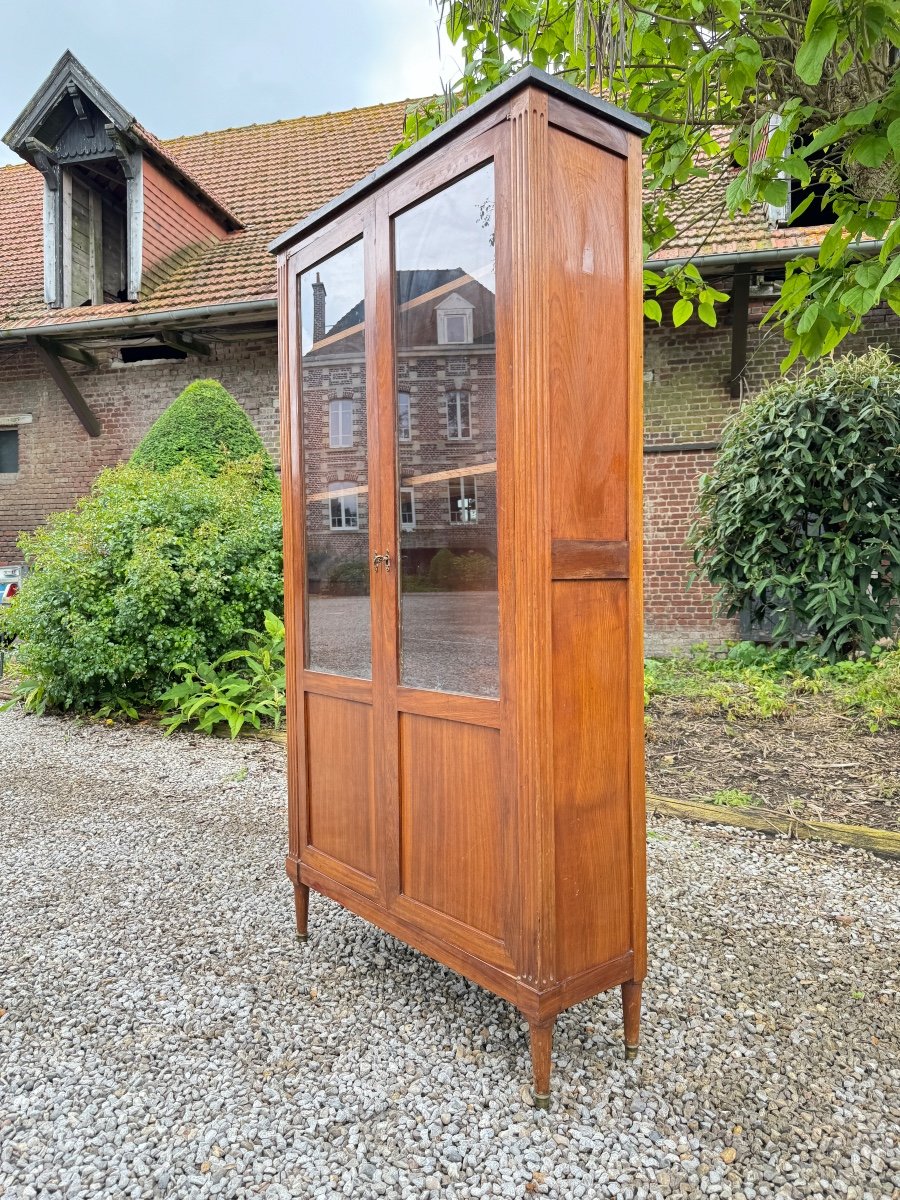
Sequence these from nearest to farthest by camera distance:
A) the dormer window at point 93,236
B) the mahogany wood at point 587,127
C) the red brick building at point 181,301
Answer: the mahogany wood at point 587,127 → the red brick building at point 181,301 → the dormer window at point 93,236

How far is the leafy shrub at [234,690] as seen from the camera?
5691mm

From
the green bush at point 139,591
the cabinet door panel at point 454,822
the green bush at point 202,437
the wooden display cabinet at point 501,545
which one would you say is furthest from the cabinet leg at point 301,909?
the green bush at point 202,437

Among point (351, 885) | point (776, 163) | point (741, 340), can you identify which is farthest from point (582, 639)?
point (741, 340)

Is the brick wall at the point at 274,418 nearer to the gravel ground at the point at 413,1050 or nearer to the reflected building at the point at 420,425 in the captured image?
the gravel ground at the point at 413,1050

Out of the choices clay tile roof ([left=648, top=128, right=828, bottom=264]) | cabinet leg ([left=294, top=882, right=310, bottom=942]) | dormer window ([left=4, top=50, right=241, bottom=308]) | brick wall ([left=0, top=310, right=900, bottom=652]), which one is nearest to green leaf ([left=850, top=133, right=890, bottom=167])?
cabinet leg ([left=294, top=882, right=310, bottom=942])

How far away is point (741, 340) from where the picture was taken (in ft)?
26.7

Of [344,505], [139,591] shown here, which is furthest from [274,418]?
[344,505]

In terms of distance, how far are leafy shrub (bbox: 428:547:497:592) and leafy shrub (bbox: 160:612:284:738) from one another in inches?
153

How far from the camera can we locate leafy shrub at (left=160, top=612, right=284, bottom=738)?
18.7 ft

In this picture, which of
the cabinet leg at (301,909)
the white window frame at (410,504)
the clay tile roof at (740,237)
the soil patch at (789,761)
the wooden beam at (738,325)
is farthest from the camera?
the wooden beam at (738,325)

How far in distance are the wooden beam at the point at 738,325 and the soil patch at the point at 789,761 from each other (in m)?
4.37

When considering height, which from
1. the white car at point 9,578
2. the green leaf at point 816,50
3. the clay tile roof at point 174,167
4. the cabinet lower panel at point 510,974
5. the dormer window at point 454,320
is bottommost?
the cabinet lower panel at point 510,974

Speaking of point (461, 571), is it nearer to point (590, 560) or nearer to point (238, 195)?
point (590, 560)

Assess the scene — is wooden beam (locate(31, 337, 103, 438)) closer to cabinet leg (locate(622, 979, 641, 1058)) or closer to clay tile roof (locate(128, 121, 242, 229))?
clay tile roof (locate(128, 121, 242, 229))
